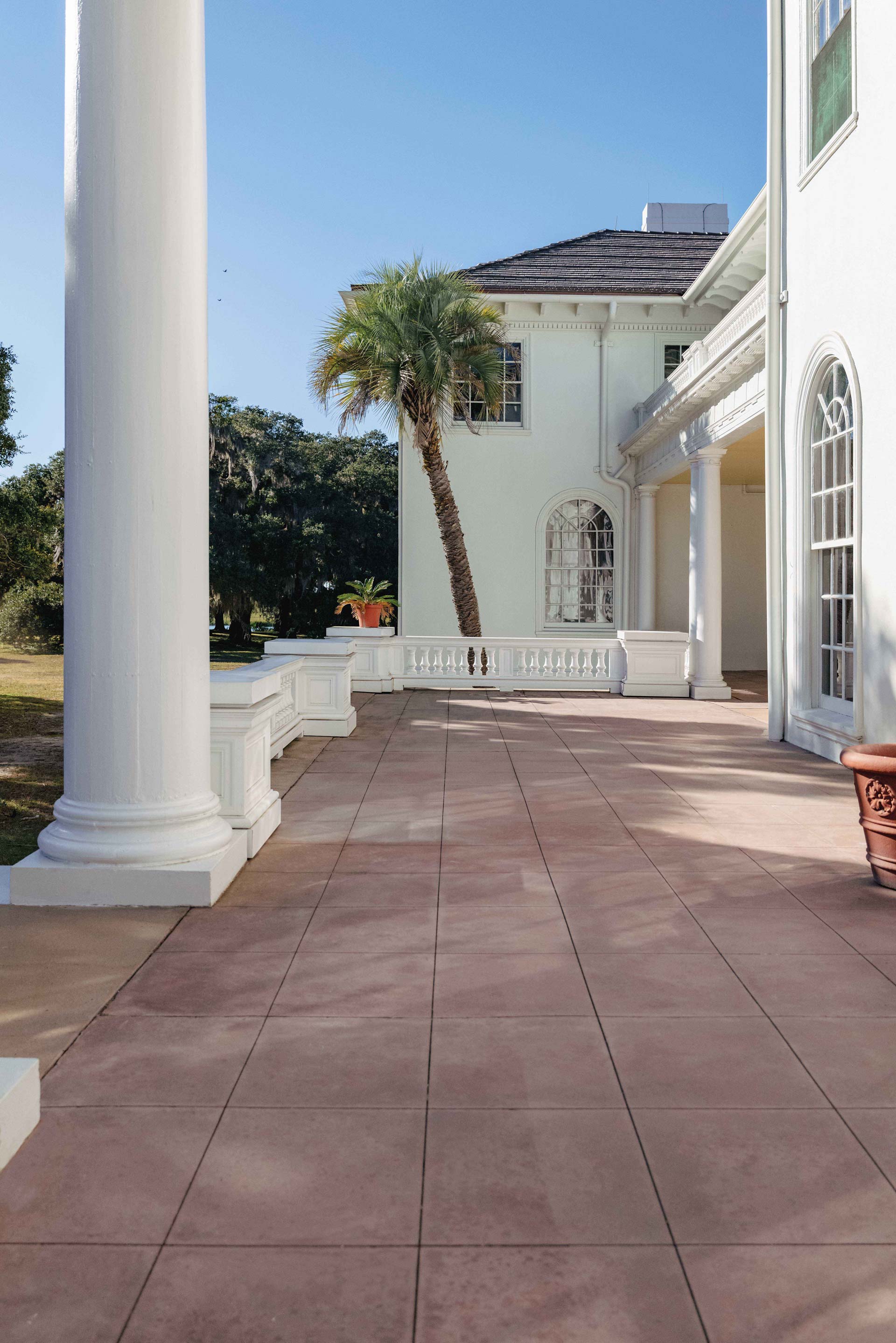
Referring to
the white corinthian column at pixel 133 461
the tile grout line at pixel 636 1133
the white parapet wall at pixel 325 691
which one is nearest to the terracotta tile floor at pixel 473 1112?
the tile grout line at pixel 636 1133

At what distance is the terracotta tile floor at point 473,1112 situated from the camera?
206cm

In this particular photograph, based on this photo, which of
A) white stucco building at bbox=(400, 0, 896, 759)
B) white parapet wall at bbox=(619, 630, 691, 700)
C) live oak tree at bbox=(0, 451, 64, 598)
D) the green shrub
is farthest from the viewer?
the green shrub

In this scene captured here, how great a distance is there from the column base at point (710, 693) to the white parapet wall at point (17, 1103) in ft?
44.7

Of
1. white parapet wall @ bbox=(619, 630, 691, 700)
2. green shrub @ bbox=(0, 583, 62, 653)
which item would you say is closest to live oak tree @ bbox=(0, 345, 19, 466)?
white parapet wall @ bbox=(619, 630, 691, 700)

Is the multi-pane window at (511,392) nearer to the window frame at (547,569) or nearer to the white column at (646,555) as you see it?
the window frame at (547,569)

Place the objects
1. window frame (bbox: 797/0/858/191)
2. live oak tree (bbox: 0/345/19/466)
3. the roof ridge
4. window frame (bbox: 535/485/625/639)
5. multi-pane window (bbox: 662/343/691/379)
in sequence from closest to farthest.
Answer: window frame (bbox: 797/0/858/191) < live oak tree (bbox: 0/345/19/466) < multi-pane window (bbox: 662/343/691/379) < window frame (bbox: 535/485/625/639) < the roof ridge

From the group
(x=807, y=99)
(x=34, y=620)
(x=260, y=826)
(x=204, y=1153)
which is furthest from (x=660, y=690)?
(x=34, y=620)

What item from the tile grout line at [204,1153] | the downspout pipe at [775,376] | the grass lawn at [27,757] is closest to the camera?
the tile grout line at [204,1153]

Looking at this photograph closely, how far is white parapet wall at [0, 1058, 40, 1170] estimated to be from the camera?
8.34 feet

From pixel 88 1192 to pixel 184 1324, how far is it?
560 millimetres

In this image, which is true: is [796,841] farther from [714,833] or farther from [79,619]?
[79,619]

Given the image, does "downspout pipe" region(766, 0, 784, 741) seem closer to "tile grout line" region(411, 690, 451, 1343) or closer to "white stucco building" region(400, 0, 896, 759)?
"white stucco building" region(400, 0, 896, 759)

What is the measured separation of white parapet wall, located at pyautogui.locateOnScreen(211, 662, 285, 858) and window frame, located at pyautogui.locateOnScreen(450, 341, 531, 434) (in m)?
15.8

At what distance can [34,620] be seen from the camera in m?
32.0
